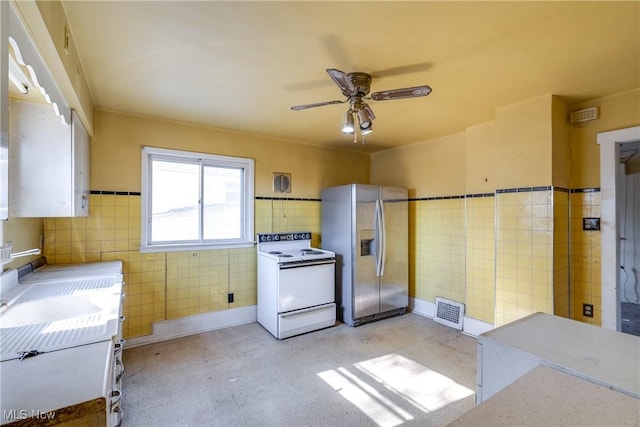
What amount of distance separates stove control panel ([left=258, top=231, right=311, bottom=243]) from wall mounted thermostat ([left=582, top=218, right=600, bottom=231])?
2.91m

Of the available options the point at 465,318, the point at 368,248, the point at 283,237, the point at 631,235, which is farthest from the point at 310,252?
the point at 631,235

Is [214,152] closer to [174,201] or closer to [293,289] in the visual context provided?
[174,201]

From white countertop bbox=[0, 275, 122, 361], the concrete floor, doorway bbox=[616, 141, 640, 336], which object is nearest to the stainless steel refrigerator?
the concrete floor

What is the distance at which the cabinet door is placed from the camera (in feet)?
6.81

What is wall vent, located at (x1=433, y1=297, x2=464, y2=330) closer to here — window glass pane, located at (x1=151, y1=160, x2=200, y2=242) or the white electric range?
the white electric range

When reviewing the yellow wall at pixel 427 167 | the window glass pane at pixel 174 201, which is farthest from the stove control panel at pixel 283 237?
the yellow wall at pixel 427 167

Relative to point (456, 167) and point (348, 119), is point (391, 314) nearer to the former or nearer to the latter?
point (456, 167)

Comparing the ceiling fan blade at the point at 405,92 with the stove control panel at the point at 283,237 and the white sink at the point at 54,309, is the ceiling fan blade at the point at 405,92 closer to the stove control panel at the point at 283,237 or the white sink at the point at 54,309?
the white sink at the point at 54,309

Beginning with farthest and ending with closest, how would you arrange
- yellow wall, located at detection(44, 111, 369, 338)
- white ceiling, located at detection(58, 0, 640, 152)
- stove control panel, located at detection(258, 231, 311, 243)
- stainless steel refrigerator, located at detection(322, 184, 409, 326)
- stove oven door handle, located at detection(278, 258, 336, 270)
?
stove control panel, located at detection(258, 231, 311, 243) < stainless steel refrigerator, located at detection(322, 184, 409, 326) < stove oven door handle, located at detection(278, 258, 336, 270) < yellow wall, located at detection(44, 111, 369, 338) < white ceiling, located at detection(58, 0, 640, 152)

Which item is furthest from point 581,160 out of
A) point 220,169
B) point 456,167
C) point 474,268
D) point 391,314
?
point 220,169

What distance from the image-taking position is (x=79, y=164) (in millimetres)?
2215

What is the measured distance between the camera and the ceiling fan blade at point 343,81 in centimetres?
171

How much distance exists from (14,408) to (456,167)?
392 centimetres

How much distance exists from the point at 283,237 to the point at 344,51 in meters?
2.48
